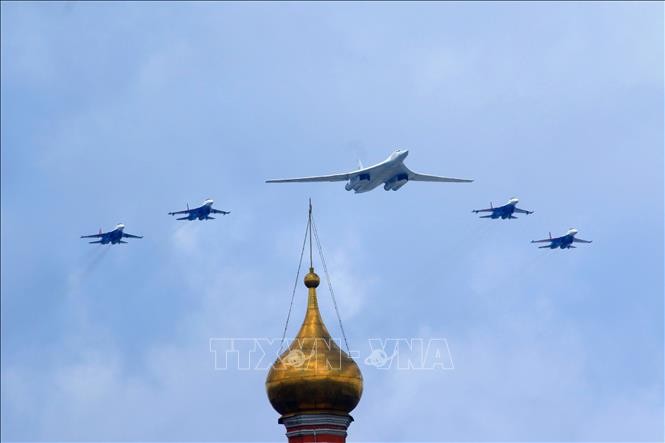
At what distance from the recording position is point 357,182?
121 meters

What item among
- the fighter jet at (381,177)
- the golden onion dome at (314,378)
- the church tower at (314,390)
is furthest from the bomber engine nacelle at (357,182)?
the church tower at (314,390)

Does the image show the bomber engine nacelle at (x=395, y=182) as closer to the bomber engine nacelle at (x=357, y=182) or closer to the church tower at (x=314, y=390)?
the bomber engine nacelle at (x=357, y=182)

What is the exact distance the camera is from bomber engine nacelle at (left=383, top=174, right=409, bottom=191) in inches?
4840

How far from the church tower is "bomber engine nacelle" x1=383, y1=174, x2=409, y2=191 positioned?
3572cm

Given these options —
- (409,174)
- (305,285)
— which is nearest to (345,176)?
(409,174)

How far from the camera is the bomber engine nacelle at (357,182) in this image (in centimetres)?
12094

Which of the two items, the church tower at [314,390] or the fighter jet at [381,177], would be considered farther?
the fighter jet at [381,177]

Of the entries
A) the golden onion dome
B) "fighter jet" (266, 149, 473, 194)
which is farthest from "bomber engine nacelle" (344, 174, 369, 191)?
the golden onion dome

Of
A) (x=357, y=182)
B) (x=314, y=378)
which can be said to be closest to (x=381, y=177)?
(x=357, y=182)

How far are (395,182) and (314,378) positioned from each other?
126ft

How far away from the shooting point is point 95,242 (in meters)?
126

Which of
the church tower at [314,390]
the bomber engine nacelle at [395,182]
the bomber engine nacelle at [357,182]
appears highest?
the bomber engine nacelle at [395,182]

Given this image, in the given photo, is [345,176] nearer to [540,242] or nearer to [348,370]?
[540,242]

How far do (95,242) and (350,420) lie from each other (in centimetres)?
4254
